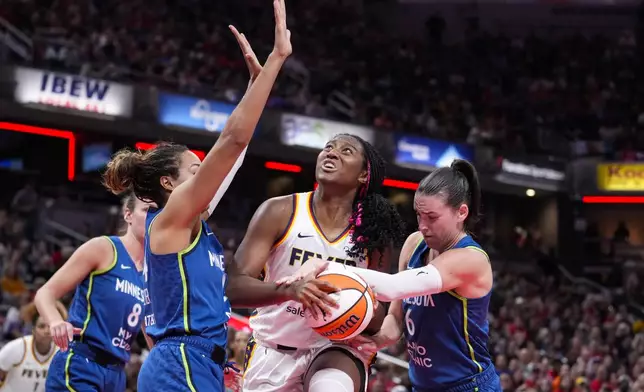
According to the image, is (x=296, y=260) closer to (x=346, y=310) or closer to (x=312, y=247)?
(x=312, y=247)

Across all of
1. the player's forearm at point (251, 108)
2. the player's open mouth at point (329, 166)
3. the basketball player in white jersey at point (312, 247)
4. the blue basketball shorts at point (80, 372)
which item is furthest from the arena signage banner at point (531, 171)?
the player's forearm at point (251, 108)

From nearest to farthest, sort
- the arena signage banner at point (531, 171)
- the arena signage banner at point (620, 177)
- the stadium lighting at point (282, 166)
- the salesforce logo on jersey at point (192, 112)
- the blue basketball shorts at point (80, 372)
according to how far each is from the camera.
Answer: the blue basketball shorts at point (80, 372) → the salesforce logo on jersey at point (192, 112) → the stadium lighting at point (282, 166) → the arena signage banner at point (531, 171) → the arena signage banner at point (620, 177)

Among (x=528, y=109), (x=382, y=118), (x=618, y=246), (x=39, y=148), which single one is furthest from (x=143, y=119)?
(x=618, y=246)

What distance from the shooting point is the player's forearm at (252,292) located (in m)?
4.73

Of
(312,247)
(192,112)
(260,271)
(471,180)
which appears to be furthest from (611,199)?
(260,271)

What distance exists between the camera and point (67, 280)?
5.91 meters

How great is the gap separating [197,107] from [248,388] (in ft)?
44.7

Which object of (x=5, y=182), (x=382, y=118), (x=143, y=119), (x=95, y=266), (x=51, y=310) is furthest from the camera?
(x=382, y=118)

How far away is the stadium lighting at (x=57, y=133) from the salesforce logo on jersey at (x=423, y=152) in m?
6.78

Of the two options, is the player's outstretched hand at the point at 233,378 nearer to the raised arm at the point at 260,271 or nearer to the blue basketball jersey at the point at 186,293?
the raised arm at the point at 260,271

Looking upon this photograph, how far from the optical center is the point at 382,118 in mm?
21891

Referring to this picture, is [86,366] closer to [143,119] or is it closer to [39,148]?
[143,119]

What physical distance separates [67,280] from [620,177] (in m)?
19.8

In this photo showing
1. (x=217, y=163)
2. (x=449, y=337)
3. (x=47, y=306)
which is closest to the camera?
(x=217, y=163)
